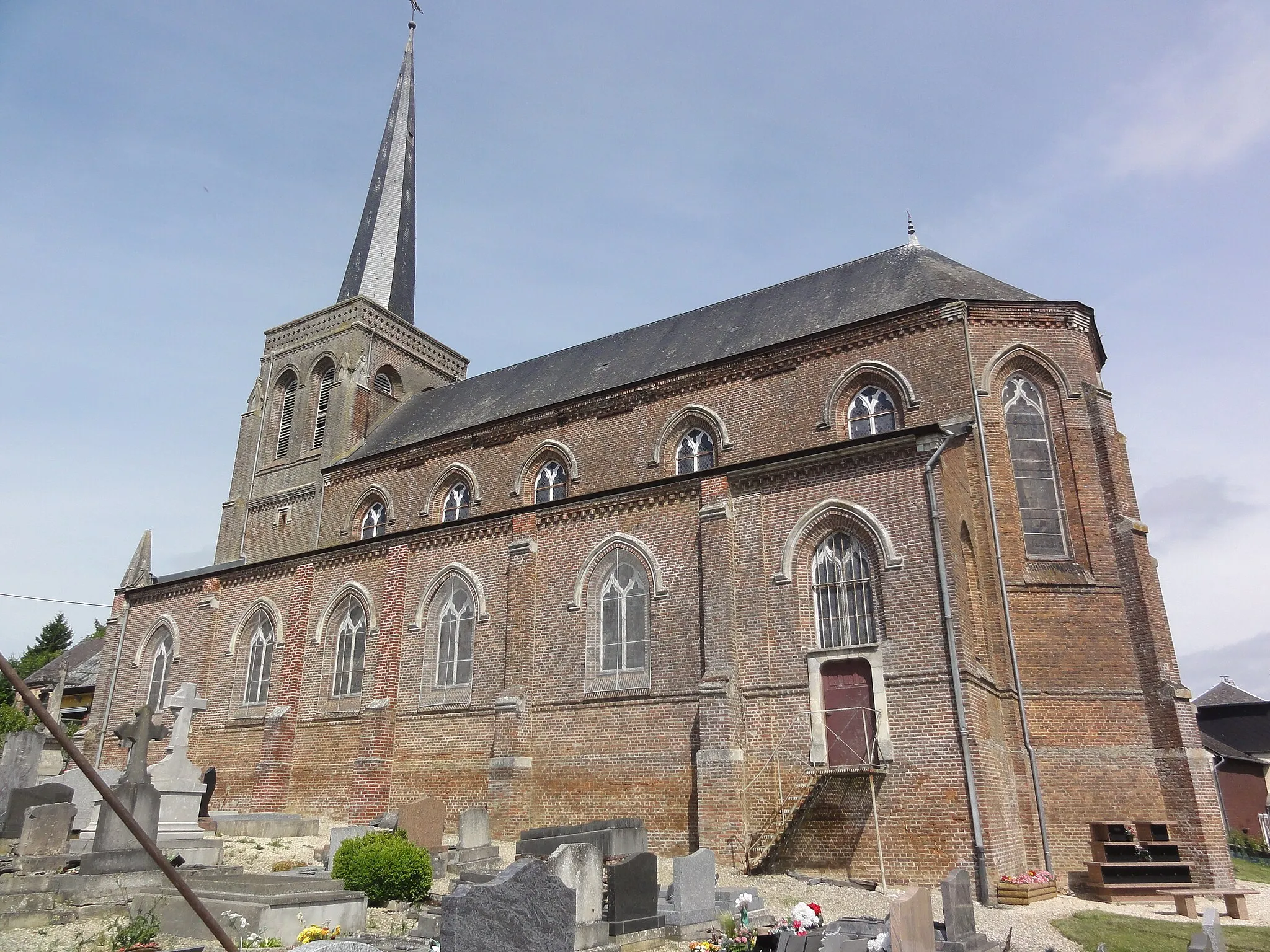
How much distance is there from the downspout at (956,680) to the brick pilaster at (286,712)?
50.2ft

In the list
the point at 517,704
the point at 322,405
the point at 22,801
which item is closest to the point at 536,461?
the point at 517,704

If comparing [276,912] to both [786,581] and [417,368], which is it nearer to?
[786,581]

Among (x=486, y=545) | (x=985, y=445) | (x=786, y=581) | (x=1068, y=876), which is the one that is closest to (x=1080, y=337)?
(x=985, y=445)

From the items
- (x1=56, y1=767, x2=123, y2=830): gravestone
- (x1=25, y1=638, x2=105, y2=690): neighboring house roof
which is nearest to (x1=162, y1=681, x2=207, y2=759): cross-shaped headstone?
(x1=56, y1=767, x2=123, y2=830): gravestone

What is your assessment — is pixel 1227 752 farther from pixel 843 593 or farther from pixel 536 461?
pixel 536 461

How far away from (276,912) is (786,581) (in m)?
9.54

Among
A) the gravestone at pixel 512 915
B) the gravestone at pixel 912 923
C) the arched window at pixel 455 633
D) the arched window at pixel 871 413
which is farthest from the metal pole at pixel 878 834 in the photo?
the arched window at pixel 455 633

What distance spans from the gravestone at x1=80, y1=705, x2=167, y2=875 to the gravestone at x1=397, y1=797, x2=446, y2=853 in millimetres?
3549

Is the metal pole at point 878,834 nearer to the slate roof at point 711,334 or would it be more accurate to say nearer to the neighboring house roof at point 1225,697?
the slate roof at point 711,334

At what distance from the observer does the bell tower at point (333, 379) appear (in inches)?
1183

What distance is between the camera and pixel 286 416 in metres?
32.7

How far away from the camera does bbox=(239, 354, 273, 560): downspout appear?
3088 cm

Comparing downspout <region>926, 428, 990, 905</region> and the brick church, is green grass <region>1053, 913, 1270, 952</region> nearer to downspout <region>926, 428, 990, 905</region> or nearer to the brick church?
downspout <region>926, 428, 990, 905</region>

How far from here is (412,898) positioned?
11008 millimetres
